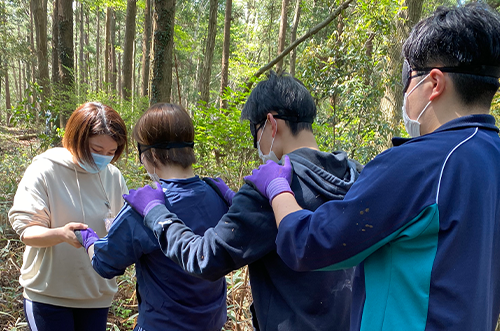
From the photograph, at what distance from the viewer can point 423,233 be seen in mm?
871

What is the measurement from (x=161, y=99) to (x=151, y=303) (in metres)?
3.06

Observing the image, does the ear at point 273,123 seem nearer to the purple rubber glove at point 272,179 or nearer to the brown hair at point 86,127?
the purple rubber glove at point 272,179

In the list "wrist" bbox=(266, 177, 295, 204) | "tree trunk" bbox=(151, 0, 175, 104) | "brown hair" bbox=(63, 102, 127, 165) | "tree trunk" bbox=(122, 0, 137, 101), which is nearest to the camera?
"wrist" bbox=(266, 177, 295, 204)

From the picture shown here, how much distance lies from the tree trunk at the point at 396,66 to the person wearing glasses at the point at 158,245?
418 centimetres

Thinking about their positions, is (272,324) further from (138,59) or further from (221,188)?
(138,59)

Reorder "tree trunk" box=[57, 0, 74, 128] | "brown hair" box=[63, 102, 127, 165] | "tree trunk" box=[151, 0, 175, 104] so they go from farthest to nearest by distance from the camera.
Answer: "tree trunk" box=[57, 0, 74, 128], "tree trunk" box=[151, 0, 175, 104], "brown hair" box=[63, 102, 127, 165]

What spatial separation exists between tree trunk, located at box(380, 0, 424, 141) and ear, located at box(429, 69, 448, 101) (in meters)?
4.19

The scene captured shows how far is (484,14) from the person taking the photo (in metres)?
1.00

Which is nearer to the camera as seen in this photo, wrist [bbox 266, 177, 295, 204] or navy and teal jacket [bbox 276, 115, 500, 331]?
navy and teal jacket [bbox 276, 115, 500, 331]

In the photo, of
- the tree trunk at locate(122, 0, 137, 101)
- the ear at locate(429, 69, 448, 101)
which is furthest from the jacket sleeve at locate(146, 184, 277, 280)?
the tree trunk at locate(122, 0, 137, 101)

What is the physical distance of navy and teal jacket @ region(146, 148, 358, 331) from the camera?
1.16 meters

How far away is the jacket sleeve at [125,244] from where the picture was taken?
4.81 feet

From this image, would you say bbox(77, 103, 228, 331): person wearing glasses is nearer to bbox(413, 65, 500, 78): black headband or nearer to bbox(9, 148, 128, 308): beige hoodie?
bbox(9, 148, 128, 308): beige hoodie

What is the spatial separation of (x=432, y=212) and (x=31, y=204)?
80.0 inches
